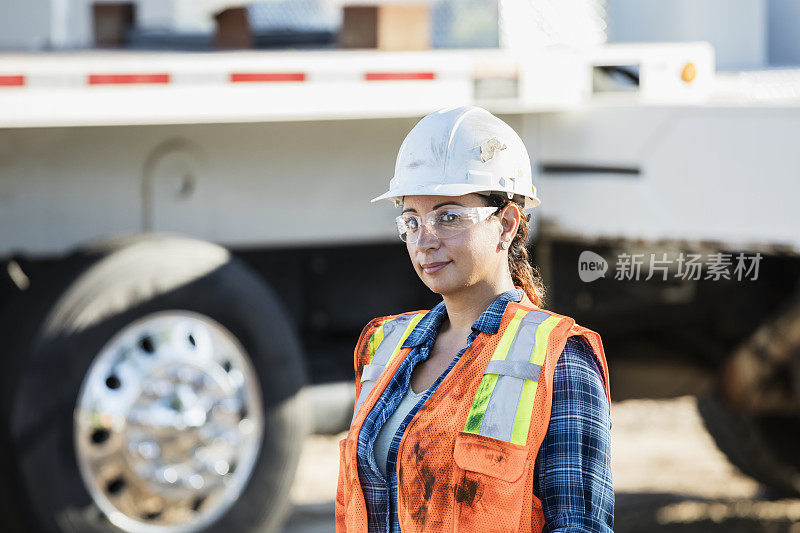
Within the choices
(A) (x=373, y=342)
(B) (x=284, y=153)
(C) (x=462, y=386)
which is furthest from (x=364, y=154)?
(C) (x=462, y=386)

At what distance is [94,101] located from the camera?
11.8 ft

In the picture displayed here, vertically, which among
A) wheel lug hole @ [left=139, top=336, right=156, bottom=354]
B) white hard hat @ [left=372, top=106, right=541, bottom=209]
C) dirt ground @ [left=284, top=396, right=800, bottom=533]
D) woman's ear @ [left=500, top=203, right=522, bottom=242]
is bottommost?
dirt ground @ [left=284, top=396, right=800, bottom=533]

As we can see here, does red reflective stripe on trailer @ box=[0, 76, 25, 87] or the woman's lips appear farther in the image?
red reflective stripe on trailer @ box=[0, 76, 25, 87]

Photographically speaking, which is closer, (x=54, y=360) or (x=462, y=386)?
(x=462, y=386)

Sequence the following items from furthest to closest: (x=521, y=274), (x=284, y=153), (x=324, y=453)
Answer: (x=324, y=453) < (x=284, y=153) < (x=521, y=274)

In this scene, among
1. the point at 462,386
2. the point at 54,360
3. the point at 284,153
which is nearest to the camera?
the point at 462,386

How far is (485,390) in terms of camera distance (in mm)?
1693

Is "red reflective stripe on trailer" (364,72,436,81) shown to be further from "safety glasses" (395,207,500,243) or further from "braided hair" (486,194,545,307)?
"safety glasses" (395,207,500,243)

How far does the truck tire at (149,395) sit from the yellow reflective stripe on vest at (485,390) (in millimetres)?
2202

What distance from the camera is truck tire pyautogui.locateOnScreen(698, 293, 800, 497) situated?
4734 millimetres

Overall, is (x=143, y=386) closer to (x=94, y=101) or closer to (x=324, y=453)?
(x=94, y=101)

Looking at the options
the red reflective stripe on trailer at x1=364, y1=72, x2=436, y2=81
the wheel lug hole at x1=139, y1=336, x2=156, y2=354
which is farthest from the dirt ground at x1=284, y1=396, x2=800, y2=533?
the red reflective stripe on trailer at x1=364, y1=72, x2=436, y2=81

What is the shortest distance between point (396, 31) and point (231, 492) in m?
1.71

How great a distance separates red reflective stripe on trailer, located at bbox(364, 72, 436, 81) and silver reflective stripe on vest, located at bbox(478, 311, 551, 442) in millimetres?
2356
